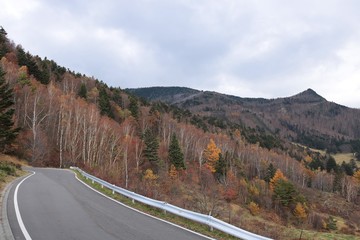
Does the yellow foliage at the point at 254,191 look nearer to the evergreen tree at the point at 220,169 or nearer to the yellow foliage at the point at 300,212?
the evergreen tree at the point at 220,169

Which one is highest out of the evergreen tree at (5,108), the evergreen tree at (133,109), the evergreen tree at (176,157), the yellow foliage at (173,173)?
the evergreen tree at (133,109)

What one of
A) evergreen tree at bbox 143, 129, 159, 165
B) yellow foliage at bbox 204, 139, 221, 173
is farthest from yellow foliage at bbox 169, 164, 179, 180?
yellow foliage at bbox 204, 139, 221, 173

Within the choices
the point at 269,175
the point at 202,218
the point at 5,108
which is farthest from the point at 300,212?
the point at 202,218

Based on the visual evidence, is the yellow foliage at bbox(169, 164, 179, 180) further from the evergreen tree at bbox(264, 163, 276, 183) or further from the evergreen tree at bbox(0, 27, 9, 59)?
the evergreen tree at bbox(0, 27, 9, 59)

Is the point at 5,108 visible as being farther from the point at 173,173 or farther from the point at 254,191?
the point at 254,191

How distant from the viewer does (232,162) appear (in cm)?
10406

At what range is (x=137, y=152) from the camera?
7069cm


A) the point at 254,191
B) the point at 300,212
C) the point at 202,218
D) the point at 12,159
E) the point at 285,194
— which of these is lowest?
the point at 300,212

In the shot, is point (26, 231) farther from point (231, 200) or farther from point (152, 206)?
point (231, 200)

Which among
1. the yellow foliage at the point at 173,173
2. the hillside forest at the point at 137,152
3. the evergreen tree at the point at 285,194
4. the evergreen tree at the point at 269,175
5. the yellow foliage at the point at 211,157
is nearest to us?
the hillside forest at the point at 137,152

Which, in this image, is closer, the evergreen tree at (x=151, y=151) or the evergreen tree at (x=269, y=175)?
the evergreen tree at (x=151, y=151)

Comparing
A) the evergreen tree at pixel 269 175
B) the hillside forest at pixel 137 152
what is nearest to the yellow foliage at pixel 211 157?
the hillside forest at pixel 137 152

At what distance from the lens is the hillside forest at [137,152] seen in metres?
51.1

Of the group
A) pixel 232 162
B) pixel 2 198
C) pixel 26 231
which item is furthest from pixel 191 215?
pixel 232 162
